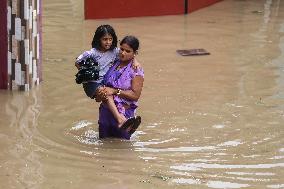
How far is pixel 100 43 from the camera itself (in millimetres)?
6793

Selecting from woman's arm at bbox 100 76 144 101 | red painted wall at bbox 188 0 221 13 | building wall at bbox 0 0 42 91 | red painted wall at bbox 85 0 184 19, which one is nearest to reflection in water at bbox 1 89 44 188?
building wall at bbox 0 0 42 91

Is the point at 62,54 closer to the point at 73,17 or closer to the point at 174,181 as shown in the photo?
the point at 73,17

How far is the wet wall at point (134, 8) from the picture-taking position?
14.3 metres

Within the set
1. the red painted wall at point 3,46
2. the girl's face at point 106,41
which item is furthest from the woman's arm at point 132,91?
the red painted wall at point 3,46

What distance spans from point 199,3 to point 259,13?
1.39m

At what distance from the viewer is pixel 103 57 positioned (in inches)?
271

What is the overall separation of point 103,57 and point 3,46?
2.40 meters

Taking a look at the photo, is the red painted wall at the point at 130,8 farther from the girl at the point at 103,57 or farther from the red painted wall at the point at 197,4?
the girl at the point at 103,57

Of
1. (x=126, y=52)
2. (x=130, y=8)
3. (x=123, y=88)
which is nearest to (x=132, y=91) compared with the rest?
(x=123, y=88)

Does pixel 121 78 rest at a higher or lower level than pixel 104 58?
lower

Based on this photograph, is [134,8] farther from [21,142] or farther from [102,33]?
[21,142]

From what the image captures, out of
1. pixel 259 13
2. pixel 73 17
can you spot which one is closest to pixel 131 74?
pixel 73 17

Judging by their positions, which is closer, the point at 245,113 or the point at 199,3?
the point at 245,113

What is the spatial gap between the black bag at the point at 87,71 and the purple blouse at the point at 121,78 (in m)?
0.19
